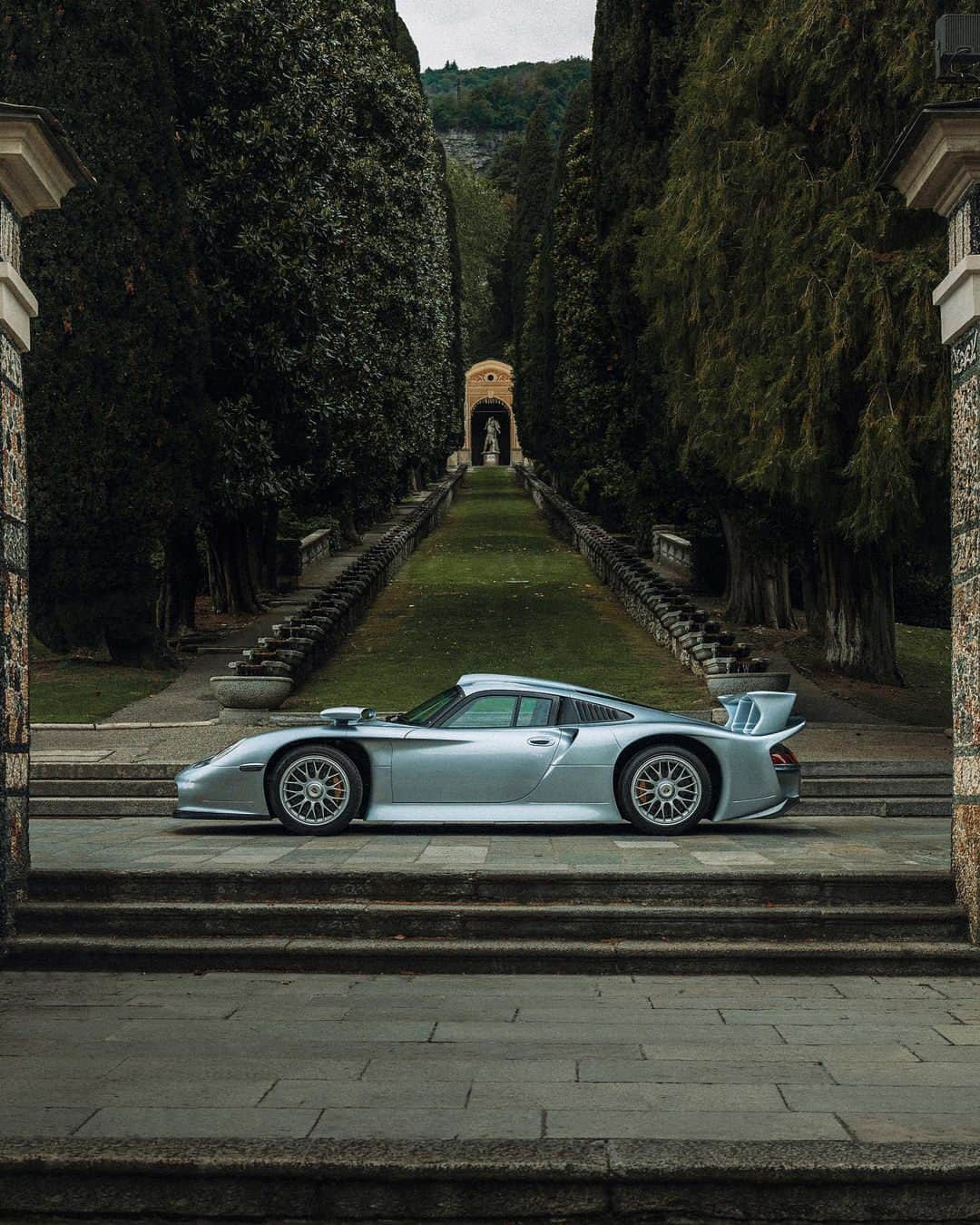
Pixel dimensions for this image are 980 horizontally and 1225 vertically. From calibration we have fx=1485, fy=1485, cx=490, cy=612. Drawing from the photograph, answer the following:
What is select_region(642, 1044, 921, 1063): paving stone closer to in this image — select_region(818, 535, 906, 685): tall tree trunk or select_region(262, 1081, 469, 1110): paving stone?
select_region(262, 1081, 469, 1110): paving stone

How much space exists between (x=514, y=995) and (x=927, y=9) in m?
14.0

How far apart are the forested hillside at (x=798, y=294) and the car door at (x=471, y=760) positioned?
7045 mm

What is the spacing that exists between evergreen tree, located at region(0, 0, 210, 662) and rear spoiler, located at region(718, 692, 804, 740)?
1217 cm

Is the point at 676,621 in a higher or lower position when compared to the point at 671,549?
lower

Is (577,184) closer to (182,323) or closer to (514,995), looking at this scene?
(182,323)

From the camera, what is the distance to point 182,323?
71.2 ft

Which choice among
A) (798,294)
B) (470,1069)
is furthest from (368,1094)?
(798,294)

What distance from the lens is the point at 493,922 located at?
7.54 meters

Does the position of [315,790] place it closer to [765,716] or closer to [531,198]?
[765,716]

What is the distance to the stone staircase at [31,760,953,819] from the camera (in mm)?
12977

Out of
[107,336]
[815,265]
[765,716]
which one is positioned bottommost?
[765,716]

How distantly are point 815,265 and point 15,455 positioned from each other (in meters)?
12.1

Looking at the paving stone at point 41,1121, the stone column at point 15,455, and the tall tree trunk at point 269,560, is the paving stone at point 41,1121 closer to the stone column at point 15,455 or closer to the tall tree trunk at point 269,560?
the stone column at point 15,455

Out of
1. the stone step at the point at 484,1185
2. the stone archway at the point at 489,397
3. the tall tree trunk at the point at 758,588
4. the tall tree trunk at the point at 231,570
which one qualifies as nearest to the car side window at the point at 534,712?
the stone step at the point at 484,1185
